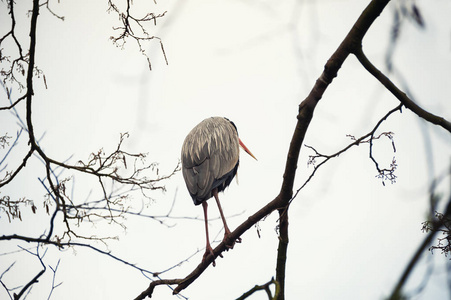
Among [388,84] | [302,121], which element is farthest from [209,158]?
[388,84]

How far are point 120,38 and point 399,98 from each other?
2052 mm

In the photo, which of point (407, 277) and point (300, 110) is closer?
point (407, 277)

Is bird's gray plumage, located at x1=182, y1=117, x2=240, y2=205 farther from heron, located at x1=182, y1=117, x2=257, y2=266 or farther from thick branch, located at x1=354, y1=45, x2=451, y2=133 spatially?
thick branch, located at x1=354, y1=45, x2=451, y2=133

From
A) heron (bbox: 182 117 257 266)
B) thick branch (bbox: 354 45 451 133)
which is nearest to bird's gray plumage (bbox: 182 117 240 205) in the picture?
heron (bbox: 182 117 257 266)

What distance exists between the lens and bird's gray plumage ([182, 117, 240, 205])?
20.3ft

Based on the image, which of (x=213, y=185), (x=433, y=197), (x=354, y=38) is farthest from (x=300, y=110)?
(x=213, y=185)

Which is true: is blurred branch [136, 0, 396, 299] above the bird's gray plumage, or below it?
below

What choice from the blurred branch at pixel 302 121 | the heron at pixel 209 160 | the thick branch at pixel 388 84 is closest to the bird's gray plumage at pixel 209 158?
the heron at pixel 209 160

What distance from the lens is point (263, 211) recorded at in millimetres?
4012

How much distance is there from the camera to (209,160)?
6.46 m

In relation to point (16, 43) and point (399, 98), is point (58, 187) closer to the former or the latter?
point (16, 43)

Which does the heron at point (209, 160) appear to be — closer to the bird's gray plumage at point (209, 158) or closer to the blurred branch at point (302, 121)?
the bird's gray plumage at point (209, 158)

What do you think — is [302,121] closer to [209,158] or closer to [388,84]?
[388,84]

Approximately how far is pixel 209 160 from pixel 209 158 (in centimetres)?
4
